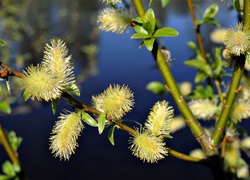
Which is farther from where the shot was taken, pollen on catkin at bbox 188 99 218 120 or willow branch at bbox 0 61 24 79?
pollen on catkin at bbox 188 99 218 120

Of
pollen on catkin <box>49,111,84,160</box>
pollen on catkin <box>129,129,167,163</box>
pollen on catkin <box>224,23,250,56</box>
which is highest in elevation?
pollen on catkin <box>224,23,250,56</box>

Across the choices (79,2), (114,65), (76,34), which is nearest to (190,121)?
(114,65)

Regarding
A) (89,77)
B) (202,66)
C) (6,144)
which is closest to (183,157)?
(202,66)

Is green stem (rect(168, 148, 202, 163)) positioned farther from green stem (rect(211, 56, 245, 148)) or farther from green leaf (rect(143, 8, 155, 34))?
green leaf (rect(143, 8, 155, 34))

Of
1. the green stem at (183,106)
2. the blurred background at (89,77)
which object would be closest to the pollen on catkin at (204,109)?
the green stem at (183,106)

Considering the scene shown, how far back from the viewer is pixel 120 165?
4090 millimetres

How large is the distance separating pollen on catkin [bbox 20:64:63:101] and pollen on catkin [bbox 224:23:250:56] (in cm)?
23

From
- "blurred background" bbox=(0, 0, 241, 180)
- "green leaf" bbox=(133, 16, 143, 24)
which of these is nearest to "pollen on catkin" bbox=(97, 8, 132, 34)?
"green leaf" bbox=(133, 16, 143, 24)

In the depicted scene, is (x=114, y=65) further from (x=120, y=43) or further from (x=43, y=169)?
(x=43, y=169)

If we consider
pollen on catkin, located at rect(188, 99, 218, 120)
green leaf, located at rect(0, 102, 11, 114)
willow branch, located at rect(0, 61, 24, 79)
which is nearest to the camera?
willow branch, located at rect(0, 61, 24, 79)

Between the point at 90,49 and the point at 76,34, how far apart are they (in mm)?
860

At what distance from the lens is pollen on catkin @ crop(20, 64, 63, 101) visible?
501 mm

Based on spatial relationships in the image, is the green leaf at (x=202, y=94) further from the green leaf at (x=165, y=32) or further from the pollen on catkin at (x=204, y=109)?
the green leaf at (x=165, y=32)

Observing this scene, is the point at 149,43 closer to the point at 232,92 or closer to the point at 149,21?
the point at 149,21
